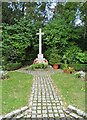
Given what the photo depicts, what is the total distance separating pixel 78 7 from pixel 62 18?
1.42 metres

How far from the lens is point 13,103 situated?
14.4 ft

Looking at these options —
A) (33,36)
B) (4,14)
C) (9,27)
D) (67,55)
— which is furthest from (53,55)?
(4,14)

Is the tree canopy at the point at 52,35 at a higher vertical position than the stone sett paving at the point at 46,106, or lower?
higher

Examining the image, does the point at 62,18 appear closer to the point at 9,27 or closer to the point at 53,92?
the point at 9,27

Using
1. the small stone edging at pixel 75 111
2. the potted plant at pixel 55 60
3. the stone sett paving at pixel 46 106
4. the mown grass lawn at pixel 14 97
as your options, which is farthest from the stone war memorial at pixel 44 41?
the small stone edging at pixel 75 111

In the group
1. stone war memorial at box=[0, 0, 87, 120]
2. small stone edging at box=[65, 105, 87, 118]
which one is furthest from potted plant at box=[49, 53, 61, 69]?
small stone edging at box=[65, 105, 87, 118]

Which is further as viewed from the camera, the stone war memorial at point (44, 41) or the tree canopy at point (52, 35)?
the tree canopy at point (52, 35)

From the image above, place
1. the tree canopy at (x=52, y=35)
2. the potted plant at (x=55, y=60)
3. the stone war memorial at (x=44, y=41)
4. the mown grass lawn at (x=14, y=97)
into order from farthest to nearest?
the tree canopy at (x=52, y=35), the potted plant at (x=55, y=60), the stone war memorial at (x=44, y=41), the mown grass lawn at (x=14, y=97)

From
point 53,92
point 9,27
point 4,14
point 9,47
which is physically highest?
point 4,14

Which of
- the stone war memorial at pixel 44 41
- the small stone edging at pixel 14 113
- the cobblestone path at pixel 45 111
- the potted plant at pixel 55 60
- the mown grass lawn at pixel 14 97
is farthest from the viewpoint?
the potted plant at pixel 55 60

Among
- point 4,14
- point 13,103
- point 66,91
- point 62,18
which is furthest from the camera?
point 4,14

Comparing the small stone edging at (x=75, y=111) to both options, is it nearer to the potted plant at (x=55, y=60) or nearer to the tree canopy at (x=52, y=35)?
the potted plant at (x=55, y=60)

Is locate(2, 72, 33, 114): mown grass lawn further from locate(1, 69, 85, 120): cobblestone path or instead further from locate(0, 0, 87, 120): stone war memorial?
locate(0, 0, 87, 120): stone war memorial

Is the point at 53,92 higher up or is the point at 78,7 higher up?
the point at 78,7
